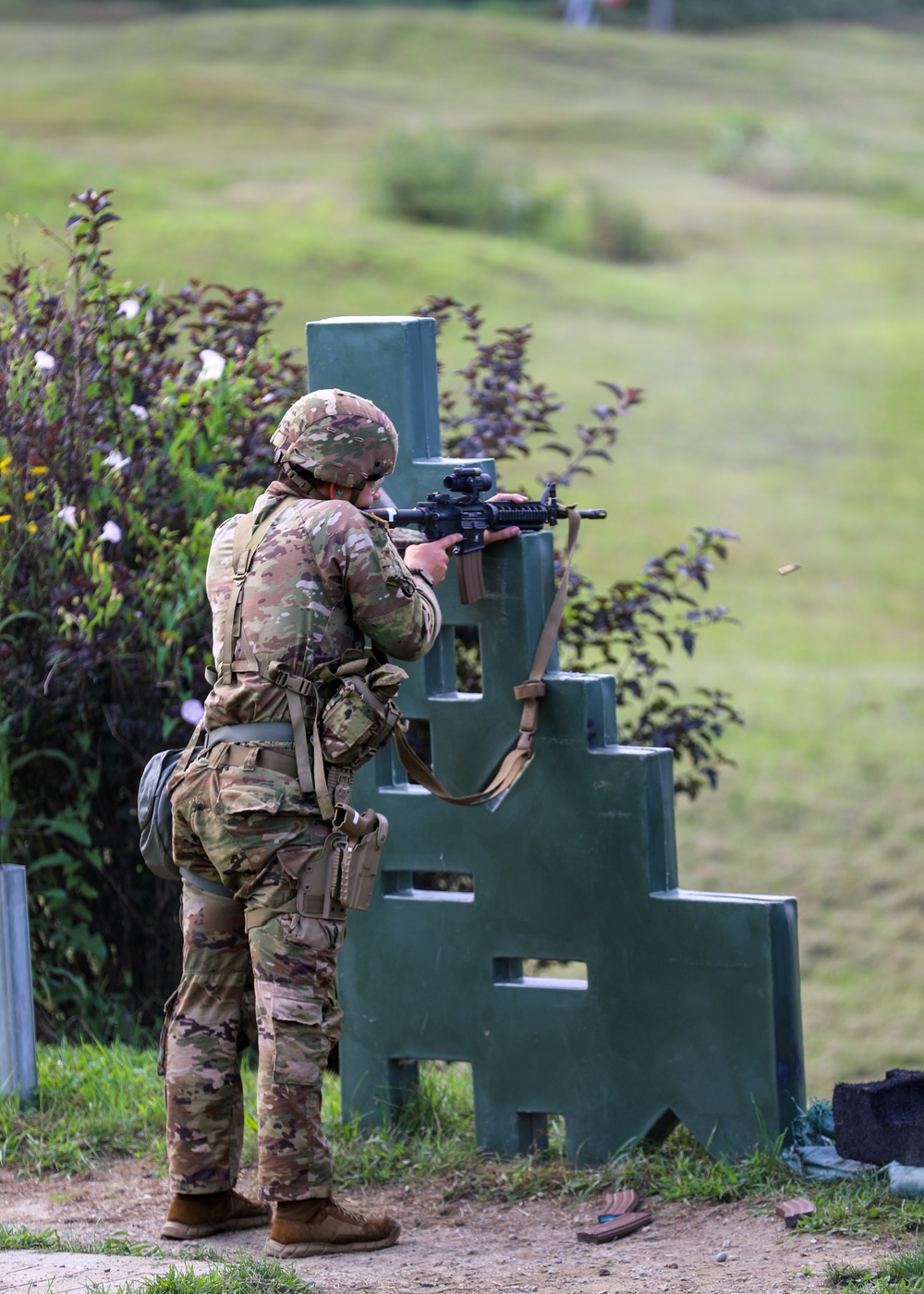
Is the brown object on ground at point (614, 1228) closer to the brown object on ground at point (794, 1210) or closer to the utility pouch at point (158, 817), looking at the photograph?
the brown object on ground at point (794, 1210)

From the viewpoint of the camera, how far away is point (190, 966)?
3783 mm

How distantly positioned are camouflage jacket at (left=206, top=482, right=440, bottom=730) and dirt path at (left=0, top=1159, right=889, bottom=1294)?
4.05 ft

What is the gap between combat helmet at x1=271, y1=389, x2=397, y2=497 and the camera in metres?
3.62

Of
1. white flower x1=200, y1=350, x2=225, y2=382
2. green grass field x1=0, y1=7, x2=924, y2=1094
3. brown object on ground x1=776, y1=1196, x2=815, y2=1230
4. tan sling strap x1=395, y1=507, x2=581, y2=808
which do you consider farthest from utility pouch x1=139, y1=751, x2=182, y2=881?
green grass field x1=0, y1=7, x2=924, y2=1094

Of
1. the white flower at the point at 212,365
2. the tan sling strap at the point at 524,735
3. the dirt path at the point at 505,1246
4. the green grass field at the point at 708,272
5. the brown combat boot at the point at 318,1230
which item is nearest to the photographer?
the dirt path at the point at 505,1246

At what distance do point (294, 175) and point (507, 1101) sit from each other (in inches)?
964

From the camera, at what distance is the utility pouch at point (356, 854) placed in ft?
11.8

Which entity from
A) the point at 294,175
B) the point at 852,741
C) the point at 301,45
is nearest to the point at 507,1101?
the point at 852,741

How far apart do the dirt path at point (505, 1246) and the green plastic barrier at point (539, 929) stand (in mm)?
247

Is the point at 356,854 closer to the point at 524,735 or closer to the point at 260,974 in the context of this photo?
the point at 260,974

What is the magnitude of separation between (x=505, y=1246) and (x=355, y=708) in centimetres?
132

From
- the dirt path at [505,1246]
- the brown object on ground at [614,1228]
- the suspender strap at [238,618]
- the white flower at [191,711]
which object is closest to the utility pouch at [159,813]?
the suspender strap at [238,618]

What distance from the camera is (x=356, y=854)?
3.61 metres

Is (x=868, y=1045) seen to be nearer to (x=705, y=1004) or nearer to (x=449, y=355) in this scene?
(x=705, y=1004)
